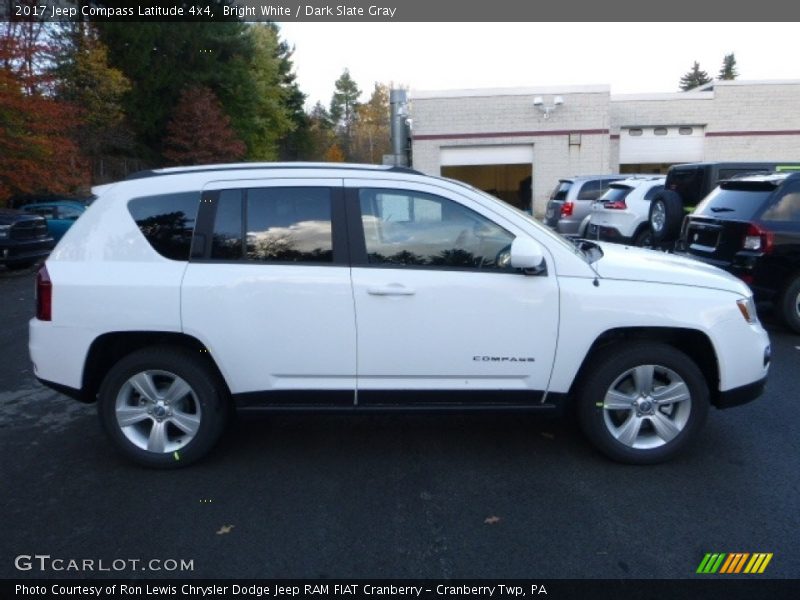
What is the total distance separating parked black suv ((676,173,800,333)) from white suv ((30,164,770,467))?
3.87 m

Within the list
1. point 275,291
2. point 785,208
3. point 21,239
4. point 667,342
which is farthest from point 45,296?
point 21,239

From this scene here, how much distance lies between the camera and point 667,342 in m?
4.59

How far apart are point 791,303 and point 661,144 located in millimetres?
27084

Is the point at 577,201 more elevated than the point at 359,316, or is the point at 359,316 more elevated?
the point at 577,201

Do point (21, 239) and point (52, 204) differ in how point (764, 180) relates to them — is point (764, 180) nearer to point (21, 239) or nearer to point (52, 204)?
point (21, 239)

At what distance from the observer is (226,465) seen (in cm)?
461

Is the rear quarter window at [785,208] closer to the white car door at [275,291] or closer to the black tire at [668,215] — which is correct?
the black tire at [668,215]

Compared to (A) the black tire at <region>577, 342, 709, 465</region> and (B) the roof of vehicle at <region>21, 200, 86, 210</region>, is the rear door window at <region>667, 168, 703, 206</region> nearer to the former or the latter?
(A) the black tire at <region>577, 342, 709, 465</region>

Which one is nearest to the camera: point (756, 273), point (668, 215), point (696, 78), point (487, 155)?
point (756, 273)

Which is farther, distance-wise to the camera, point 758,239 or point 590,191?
point 590,191

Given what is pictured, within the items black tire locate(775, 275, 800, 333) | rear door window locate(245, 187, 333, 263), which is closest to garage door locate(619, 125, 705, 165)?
black tire locate(775, 275, 800, 333)

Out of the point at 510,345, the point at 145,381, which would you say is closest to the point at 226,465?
the point at 145,381

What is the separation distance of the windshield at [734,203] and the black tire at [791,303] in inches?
36.3

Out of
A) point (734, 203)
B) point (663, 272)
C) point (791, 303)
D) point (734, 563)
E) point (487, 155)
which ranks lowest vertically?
point (734, 563)
